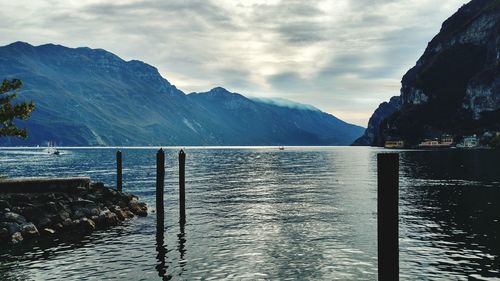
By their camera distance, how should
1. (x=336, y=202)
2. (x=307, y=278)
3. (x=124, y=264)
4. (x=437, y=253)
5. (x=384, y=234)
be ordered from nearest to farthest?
(x=384, y=234) → (x=307, y=278) → (x=124, y=264) → (x=437, y=253) → (x=336, y=202)

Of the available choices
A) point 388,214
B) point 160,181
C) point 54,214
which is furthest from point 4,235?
point 388,214

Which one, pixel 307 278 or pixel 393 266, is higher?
pixel 393 266

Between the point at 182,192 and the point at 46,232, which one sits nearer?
the point at 46,232

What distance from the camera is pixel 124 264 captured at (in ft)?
77.8

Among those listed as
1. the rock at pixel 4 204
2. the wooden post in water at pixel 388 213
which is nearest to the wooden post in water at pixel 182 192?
the rock at pixel 4 204

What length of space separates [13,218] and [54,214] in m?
3.09

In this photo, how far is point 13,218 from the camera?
29.9 m

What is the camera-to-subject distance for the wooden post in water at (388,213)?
535 inches

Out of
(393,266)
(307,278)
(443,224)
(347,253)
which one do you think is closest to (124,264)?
(307,278)

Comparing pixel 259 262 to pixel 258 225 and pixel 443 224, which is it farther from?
pixel 443 224

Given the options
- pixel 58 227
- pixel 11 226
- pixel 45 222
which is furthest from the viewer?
pixel 58 227

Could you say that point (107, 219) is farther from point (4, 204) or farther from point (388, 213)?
point (388, 213)

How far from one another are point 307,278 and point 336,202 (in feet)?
90.2

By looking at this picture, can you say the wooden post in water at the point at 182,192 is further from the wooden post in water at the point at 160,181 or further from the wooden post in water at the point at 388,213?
the wooden post in water at the point at 388,213
